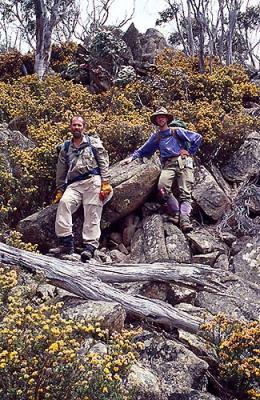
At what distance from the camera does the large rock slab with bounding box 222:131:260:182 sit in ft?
30.8

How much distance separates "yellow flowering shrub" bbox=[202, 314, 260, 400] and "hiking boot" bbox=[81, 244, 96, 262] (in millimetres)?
2359

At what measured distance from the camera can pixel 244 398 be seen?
4418 millimetres

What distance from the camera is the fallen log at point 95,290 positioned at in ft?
17.3

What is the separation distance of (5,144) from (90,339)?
5096mm

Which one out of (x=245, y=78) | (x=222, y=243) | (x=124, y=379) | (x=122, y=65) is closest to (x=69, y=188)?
(x=222, y=243)

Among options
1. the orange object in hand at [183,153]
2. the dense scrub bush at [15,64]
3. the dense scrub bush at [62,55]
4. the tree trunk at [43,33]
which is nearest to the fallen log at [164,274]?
Answer: the orange object in hand at [183,153]

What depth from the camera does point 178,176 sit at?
7.86 m

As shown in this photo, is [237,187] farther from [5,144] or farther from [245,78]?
[245,78]

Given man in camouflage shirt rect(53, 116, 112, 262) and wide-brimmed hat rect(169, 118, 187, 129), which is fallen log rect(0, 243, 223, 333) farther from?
wide-brimmed hat rect(169, 118, 187, 129)

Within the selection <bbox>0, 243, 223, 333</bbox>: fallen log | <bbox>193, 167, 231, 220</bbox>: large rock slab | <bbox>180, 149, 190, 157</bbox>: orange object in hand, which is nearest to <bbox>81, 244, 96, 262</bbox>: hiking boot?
<bbox>0, 243, 223, 333</bbox>: fallen log

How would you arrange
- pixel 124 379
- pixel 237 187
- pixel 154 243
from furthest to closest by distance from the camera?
pixel 237 187
pixel 154 243
pixel 124 379

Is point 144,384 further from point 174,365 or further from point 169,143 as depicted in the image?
point 169,143

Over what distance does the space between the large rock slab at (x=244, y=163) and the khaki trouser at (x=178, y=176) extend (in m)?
1.86

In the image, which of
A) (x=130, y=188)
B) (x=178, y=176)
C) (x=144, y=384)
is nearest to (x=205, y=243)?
Answer: (x=178, y=176)
